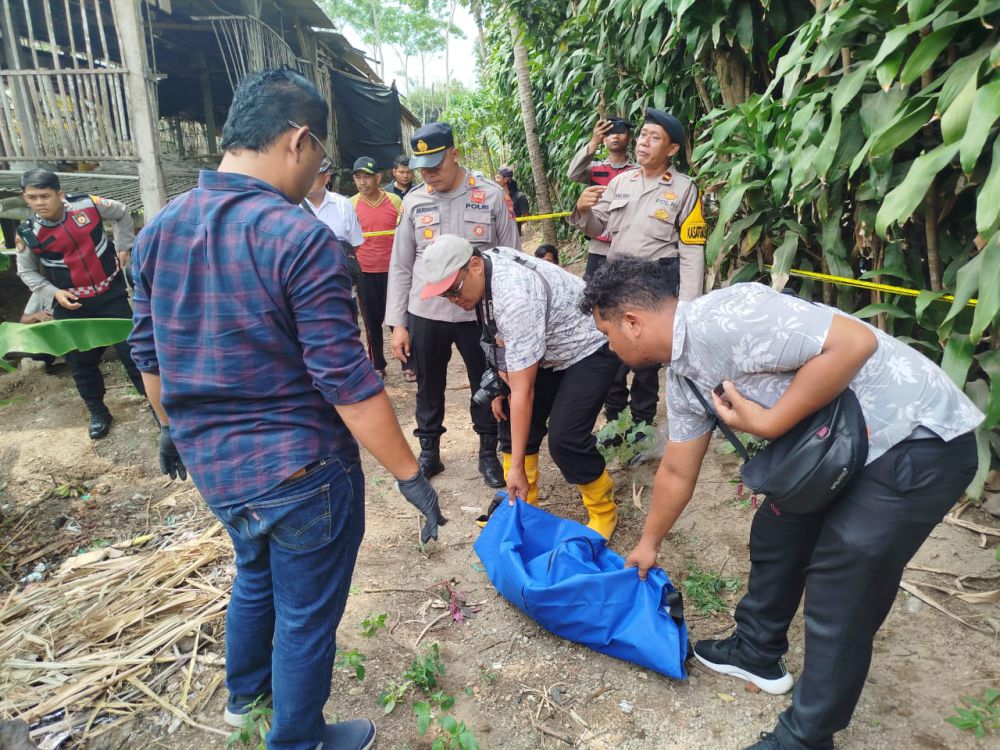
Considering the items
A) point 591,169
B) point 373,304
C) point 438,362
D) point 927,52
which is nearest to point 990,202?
point 927,52

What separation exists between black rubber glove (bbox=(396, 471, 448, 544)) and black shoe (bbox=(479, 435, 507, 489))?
1804mm

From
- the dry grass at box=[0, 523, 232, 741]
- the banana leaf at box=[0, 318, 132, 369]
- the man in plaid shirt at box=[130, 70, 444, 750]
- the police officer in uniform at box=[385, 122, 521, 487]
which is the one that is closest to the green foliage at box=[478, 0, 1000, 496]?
the police officer in uniform at box=[385, 122, 521, 487]

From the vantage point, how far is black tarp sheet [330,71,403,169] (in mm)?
10516

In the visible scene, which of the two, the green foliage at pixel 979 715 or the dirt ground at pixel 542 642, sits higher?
the green foliage at pixel 979 715

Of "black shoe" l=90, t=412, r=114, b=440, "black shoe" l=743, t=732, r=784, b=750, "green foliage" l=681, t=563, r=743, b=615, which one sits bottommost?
"black shoe" l=90, t=412, r=114, b=440

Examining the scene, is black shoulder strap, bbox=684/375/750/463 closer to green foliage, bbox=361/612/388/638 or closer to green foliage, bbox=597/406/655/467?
green foliage, bbox=361/612/388/638

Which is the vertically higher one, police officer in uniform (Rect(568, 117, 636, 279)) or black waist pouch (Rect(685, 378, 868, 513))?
police officer in uniform (Rect(568, 117, 636, 279))

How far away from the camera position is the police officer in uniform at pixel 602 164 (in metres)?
4.24

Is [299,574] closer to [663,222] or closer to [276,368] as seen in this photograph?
[276,368]

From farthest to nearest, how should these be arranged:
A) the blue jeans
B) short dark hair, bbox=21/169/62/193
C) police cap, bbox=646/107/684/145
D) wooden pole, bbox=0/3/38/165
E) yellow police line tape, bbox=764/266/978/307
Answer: wooden pole, bbox=0/3/38/165 → short dark hair, bbox=21/169/62/193 → police cap, bbox=646/107/684/145 → yellow police line tape, bbox=764/266/978/307 → the blue jeans

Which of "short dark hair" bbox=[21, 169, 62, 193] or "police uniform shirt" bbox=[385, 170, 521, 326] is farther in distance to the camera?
"short dark hair" bbox=[21, 169, 62, 193]

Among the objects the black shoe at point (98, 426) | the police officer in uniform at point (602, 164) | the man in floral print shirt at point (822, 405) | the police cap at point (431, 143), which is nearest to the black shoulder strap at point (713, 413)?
the man in floral print shirt at point (822, 405)

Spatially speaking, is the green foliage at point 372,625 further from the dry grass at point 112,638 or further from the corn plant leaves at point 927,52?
the corn plant leaves at point 927,52

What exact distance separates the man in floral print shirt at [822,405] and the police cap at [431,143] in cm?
174
